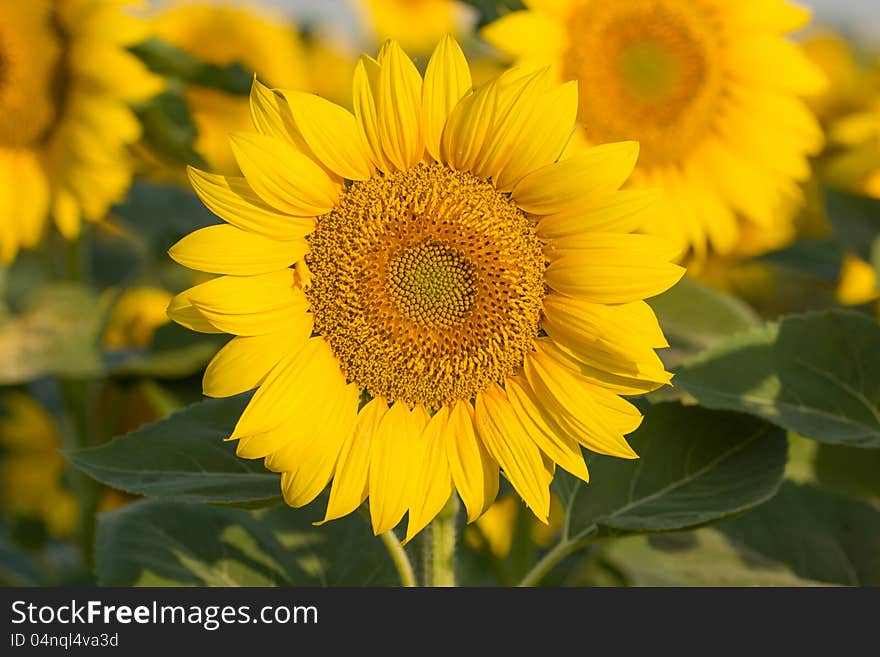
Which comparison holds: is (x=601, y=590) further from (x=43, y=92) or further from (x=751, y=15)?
(x=43, y=92)

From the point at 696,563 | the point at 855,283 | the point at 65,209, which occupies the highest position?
the point at 65,209

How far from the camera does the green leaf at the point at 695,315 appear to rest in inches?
62.6

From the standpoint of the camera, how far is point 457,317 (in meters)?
1.10

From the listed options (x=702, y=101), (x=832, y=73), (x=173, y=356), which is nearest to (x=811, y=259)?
(x=702, y=101)

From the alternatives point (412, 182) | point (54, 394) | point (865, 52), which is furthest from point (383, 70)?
point (865, 52)

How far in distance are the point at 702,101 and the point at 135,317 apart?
1069 mm

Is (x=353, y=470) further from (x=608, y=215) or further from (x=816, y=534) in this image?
(x=816, y=534)

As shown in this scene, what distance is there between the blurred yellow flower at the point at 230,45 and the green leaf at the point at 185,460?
1252mm

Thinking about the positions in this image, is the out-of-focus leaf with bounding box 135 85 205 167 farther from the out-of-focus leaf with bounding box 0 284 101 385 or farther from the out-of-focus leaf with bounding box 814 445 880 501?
the out-of-focus leaf with bounding box 814 445 880 501

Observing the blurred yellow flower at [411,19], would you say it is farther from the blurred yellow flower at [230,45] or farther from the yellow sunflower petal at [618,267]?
the yellow sunflower petal at [618,267]

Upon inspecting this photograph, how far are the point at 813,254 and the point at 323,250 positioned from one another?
3.84 feet

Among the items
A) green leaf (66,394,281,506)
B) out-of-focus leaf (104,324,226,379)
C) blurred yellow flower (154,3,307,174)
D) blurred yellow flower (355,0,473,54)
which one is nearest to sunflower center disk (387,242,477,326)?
green leaf (66,394,281,506)

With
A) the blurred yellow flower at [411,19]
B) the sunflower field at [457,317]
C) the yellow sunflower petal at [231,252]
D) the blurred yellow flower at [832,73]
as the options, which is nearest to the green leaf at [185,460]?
the sunflower field at [457,317]

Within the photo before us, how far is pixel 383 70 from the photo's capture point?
3.30 ft
